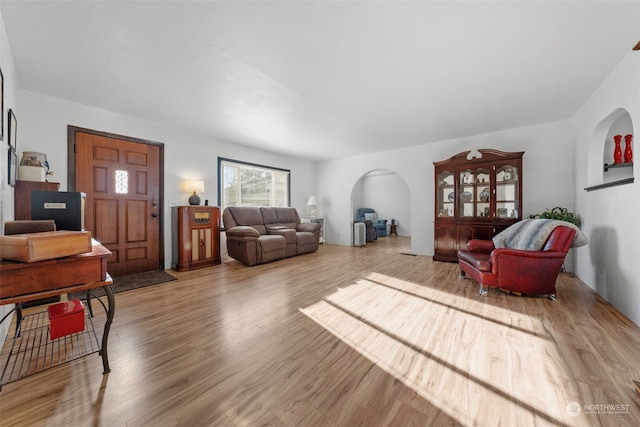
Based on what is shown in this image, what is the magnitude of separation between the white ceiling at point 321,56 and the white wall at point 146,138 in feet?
0.69

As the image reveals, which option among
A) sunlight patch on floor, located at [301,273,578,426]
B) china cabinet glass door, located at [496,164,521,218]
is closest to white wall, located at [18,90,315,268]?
sunlight patch on floor, located at [301,273,578,426]

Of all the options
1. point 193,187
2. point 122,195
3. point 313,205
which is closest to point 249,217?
point 193,187

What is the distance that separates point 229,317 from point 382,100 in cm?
315

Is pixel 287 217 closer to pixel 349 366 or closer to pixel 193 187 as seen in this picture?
pixel 193 187

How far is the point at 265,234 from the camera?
5281mm

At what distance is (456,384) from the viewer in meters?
1.39

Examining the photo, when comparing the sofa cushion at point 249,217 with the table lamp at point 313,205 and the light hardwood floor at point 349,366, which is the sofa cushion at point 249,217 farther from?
the light hardwood floor at point 349,366

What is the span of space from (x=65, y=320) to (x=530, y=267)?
13.6ft

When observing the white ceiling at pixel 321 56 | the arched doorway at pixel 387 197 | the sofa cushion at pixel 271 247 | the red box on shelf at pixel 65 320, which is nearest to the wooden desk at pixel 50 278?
the red box on shelf at pixel 65 320

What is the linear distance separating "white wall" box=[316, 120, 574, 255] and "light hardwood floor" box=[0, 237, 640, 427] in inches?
82.6

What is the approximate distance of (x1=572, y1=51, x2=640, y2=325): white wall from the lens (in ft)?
7.04

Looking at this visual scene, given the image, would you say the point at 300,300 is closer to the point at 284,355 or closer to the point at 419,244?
the point at 284,355

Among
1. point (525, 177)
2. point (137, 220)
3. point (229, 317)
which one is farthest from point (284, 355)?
point (525, 177)

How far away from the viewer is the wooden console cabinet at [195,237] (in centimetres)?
403
